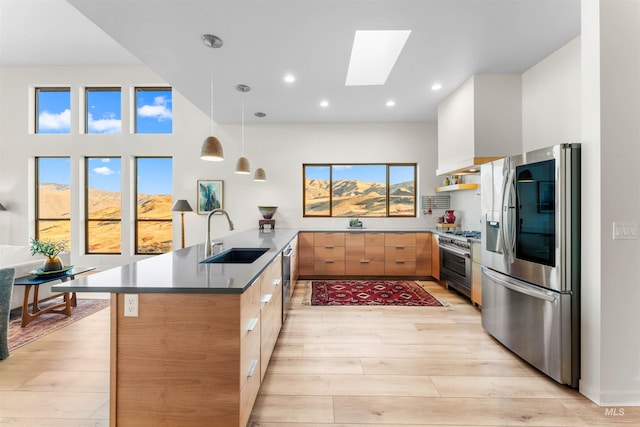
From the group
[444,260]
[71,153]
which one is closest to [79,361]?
[444,260]

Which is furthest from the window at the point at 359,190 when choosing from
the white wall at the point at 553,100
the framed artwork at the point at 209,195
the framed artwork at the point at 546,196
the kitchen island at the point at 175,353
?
the kitchen island at the point at 175,353

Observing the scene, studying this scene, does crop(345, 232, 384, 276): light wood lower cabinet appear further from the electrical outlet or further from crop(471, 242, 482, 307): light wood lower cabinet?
the electrical outlet

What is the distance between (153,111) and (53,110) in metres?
2.06

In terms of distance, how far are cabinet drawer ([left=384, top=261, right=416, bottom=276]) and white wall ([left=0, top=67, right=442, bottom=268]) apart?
3.03 ft

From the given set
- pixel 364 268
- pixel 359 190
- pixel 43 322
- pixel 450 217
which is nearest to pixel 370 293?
pixel 364 268

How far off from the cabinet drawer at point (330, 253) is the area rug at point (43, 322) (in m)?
3.08

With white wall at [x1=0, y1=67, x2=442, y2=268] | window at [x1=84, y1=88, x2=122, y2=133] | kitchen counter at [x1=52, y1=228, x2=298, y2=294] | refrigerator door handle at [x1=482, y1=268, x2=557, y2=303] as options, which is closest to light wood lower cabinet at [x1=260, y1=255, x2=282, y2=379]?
kitchen counter at [x1=52, y1=228, x2=298, y2=294]

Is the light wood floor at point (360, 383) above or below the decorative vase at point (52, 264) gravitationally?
below

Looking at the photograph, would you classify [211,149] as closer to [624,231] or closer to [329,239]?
[329,239]

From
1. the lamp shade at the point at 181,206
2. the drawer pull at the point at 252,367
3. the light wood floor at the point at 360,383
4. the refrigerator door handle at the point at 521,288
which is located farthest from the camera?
the lamp shade at the point at 181,206

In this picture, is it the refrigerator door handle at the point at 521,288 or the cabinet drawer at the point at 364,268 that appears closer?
the refrigerator door handle at the point at 521,288

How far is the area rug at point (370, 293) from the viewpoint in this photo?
3.67 m

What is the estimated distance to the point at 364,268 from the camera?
4.80 meters

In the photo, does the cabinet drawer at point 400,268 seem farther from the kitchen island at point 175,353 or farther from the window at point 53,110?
the window at point 53,110
